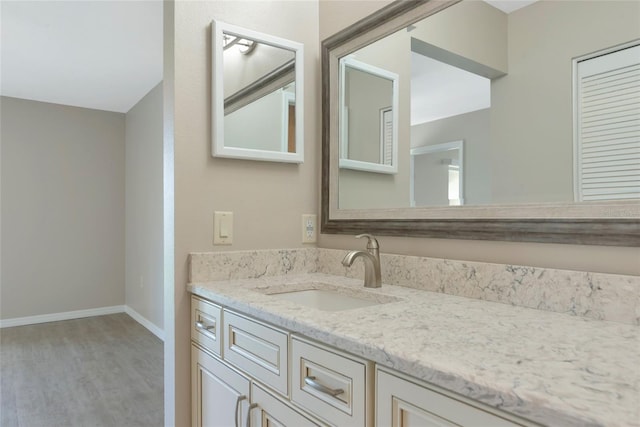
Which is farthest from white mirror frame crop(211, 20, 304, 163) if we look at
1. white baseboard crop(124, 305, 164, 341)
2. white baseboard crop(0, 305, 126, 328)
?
white baseboard crop(0, 305, 126, 328)

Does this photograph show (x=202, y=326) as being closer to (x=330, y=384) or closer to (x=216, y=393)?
(x=216, y=393)

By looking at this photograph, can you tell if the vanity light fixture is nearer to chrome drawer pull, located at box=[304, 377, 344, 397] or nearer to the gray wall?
the gray wall

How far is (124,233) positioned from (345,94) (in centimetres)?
403

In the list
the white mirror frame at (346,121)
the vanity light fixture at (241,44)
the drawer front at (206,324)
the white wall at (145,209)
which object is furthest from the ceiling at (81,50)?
the drawer front at (206,324)

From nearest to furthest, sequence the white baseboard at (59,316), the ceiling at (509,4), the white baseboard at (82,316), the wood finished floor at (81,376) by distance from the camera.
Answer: the ceiling at (509,4), the wood finished floor at (81,376), the white baseboard at (82,316), the white baseboard at (59,316)

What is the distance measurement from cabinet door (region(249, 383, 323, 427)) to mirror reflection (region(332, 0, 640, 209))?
78 cm

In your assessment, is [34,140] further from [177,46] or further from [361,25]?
[361,25]

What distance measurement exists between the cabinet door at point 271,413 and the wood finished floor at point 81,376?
1.48 m

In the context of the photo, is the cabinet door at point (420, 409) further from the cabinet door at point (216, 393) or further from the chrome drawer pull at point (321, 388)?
the cabinet door at point (216, 393)

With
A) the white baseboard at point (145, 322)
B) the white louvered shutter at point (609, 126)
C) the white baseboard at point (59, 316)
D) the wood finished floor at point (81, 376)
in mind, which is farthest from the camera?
the white baseboard at point (59, 316)

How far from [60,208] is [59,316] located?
3.89 feet

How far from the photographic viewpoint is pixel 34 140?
4371 millimetres

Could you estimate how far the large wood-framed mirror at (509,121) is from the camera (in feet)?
3.12

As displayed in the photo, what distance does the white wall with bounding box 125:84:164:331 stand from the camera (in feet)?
12.8
